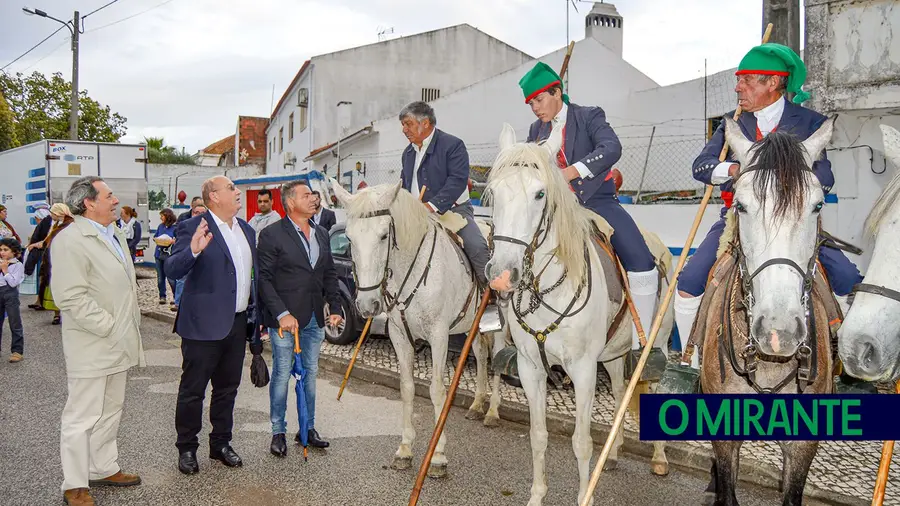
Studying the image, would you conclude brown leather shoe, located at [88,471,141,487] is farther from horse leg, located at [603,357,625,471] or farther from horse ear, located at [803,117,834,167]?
horse ear, located at [803,117,834,167]

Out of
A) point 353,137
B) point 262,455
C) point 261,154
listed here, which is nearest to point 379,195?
point 262,455

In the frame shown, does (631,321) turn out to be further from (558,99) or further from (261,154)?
(261,154)

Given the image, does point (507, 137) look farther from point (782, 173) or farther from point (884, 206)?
point (884, 206)

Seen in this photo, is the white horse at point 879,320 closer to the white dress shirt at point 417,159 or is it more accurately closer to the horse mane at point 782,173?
the horse mane at point 782,173

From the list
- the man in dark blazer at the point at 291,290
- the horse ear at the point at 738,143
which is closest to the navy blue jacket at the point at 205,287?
the man in dark blazer at the point at 291,290

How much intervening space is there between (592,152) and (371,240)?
5.38ft

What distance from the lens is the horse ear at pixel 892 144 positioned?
111 inches

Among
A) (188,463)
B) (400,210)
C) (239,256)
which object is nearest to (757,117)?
(400,210)

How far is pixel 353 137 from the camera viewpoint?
19422 mm

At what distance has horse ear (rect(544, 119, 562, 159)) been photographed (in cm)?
390

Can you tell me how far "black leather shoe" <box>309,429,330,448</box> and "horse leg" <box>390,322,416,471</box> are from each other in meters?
0.67

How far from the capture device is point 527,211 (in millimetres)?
3553

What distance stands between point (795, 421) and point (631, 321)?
5.88 ft

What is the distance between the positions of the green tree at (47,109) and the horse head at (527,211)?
30736 mm
